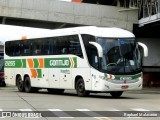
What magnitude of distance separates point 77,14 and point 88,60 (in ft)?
58.9

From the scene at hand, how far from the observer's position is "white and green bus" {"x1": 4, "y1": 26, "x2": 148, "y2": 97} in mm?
22922

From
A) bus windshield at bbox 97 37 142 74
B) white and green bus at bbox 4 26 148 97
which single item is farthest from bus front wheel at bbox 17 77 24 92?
bus windshield at bbox 97 37 142 74

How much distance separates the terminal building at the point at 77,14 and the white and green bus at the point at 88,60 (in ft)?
38.8

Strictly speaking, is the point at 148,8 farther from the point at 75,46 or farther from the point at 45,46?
the point at 75,46

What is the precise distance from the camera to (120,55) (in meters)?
23.2

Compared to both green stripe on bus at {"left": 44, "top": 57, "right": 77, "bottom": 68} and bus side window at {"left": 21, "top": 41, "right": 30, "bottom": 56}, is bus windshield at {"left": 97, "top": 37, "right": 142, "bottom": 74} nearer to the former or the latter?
green stripe on bus at {"left": 44, "top": 57, "right": 77, "bottom": 68}

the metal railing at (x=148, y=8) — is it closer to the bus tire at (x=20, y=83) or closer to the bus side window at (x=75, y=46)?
the bus tire at (x=20, y=83)

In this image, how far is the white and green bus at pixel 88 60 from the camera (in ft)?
75.2

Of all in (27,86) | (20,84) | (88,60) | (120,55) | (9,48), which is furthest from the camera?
(9,48)

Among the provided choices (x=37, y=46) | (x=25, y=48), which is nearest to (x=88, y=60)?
(x=37, y=46)

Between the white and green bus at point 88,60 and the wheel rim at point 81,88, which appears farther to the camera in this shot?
the wheel rim at point 81,88

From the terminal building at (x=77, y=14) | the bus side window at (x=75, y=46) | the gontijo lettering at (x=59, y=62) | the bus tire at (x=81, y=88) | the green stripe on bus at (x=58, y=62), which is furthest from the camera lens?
the terminal building at (x=77, y=14)

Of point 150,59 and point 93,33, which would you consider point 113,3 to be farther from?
point 93,33

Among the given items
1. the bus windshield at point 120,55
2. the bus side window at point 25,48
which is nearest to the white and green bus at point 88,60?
the bus windshield at point 120,55
